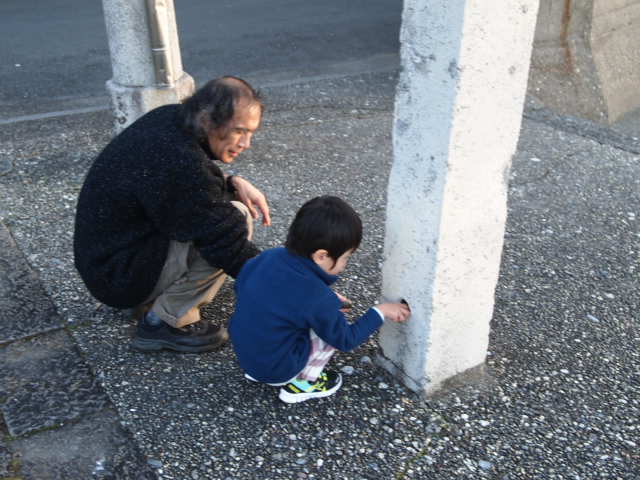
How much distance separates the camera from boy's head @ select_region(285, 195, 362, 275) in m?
2.24

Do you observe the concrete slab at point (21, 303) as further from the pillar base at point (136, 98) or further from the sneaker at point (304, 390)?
the pillar base at point (136, 98)

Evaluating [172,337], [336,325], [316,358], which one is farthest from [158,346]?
[336,325]

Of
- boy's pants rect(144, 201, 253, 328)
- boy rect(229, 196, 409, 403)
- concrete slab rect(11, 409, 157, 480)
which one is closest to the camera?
concrete slab rect(11, 409, 157, 480)

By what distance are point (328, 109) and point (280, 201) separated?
1.94 metres

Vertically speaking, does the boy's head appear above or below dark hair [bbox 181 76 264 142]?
below

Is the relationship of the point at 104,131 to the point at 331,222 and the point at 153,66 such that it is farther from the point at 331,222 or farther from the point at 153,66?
the point at 331,222

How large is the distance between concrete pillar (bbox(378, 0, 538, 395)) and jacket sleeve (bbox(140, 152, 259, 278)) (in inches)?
23.0

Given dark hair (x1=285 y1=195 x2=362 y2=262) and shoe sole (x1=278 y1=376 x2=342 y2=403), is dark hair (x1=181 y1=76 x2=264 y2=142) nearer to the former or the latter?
dark hair (x1=285 y1=195 x2=362 y2=262)

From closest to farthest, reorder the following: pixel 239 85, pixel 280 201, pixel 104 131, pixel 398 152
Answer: pixel 398 152 < pixel 239 85 < pixel 280 201 < pixel 104 131

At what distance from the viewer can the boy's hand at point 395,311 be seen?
238 cm

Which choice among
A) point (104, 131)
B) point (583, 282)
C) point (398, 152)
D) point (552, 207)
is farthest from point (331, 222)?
point (104, 131)

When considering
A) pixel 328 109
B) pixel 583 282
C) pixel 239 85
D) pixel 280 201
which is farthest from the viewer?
pixel 328 109

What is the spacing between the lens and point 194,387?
99.9 inches

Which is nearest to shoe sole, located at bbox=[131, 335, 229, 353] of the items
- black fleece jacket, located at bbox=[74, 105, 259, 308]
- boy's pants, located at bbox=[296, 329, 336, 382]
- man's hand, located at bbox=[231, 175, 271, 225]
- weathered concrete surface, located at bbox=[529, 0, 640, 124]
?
black fleece jacket, located at bbox=[74, 105, 259, 308]
